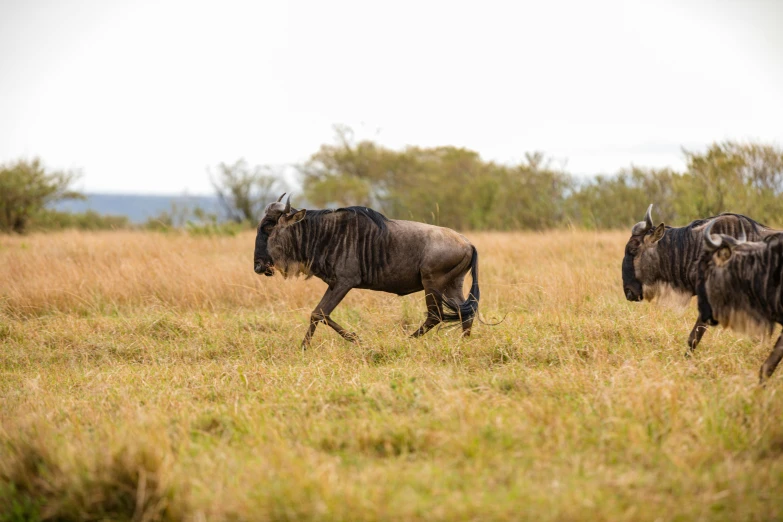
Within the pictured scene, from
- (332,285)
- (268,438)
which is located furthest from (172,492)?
(332,285)

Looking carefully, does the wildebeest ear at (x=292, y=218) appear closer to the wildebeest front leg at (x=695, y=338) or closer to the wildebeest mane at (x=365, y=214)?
the wildebeest mane at (x=365, y=214)

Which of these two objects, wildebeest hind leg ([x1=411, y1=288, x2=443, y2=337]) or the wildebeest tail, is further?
wildebeest hind leg ([x1=411, y1=288, x2=443, y2=337])

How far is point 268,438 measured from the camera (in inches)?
155

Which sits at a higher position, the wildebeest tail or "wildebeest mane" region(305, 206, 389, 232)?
"wildebeest mane" region(305, 206, 389, 232)

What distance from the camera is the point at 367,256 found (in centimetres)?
648

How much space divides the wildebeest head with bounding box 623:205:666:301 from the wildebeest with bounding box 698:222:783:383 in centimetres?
153

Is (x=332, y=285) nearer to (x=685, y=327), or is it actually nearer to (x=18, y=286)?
(x=685, y=327)

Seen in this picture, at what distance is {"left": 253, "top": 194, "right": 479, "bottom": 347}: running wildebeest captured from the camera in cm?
639

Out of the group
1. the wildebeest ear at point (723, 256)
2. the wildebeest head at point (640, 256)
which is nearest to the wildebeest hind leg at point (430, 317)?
the wildebeest head at point (640, 256)

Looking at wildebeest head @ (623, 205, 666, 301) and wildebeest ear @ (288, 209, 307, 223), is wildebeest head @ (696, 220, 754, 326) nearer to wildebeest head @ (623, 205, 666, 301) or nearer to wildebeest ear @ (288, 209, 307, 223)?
wildebeest head @ (623, 205, 666, 301)

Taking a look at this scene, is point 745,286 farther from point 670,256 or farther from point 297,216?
point 297,216

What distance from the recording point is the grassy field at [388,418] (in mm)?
3135

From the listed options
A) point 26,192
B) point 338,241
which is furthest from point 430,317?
point 26,192

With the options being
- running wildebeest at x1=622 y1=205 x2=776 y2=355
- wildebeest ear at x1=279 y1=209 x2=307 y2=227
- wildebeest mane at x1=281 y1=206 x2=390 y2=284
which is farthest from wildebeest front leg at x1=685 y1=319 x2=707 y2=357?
wildebeest ear at x1=279 y1=209 x2=307 y2=227
